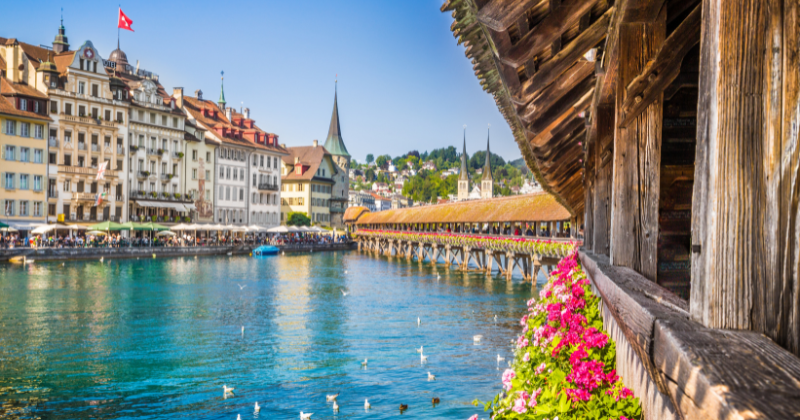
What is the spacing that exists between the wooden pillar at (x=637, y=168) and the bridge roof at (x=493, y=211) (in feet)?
91.5

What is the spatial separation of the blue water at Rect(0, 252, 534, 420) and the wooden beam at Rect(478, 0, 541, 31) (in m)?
9.34

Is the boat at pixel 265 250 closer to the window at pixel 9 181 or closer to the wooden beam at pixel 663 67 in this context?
the window at pixel 9 181

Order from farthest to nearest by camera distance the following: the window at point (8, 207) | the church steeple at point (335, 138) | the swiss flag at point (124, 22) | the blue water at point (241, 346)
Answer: the church steeple at point (335, 138) < the swiss flag at point (124, 22) < the window at point (8, 207) < the blue water at point (241, 346)

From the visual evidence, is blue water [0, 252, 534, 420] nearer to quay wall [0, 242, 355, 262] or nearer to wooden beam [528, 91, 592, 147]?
wooden beam [528, 91, 592, 147]

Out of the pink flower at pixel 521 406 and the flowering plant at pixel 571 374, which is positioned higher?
the flowering plant at pixel 571 374

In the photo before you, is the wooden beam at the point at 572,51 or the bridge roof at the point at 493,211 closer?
the wooden beam at the point at 572,51

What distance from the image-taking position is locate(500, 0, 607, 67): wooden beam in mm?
3629

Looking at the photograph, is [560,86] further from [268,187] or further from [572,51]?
[268,187]

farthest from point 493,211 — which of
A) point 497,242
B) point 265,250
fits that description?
point 265,250

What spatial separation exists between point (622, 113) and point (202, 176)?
2697 inches

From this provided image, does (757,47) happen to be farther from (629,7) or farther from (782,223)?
(629,7)

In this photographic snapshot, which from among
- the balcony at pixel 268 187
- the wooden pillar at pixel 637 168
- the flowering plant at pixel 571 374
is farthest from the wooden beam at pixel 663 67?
the balcony at pixel 268 187

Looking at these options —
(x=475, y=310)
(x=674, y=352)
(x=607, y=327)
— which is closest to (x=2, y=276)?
(x=475, y=310)

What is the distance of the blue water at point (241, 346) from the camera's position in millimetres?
12156
